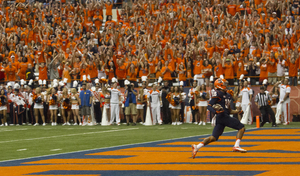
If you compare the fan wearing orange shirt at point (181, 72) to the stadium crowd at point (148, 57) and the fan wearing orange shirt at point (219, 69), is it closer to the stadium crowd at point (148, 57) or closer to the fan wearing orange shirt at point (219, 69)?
the stadium crowd at point (148, 57)

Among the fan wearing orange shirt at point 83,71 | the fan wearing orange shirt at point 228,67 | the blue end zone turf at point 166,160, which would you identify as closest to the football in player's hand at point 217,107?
the blue end zone turf at point 166,160

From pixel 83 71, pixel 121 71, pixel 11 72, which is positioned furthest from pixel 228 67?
pixel 11 72

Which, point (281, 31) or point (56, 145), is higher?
point (281, 31)

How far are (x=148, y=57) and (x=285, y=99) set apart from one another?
7.73 meters

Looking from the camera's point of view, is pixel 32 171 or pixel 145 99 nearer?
pixel 32 171

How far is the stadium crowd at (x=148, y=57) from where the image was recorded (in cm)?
2336

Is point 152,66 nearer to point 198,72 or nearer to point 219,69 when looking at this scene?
point 198,72

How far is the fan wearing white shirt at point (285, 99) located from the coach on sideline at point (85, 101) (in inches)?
342

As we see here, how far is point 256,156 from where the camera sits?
10.8 metres

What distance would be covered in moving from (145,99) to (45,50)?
7.72 meters

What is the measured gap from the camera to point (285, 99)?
21.8 metres

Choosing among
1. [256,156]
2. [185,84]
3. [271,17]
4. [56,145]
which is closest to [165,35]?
[185,84]

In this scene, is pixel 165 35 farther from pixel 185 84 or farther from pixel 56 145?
pixel 56 145

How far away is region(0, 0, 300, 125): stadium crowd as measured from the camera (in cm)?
2336
